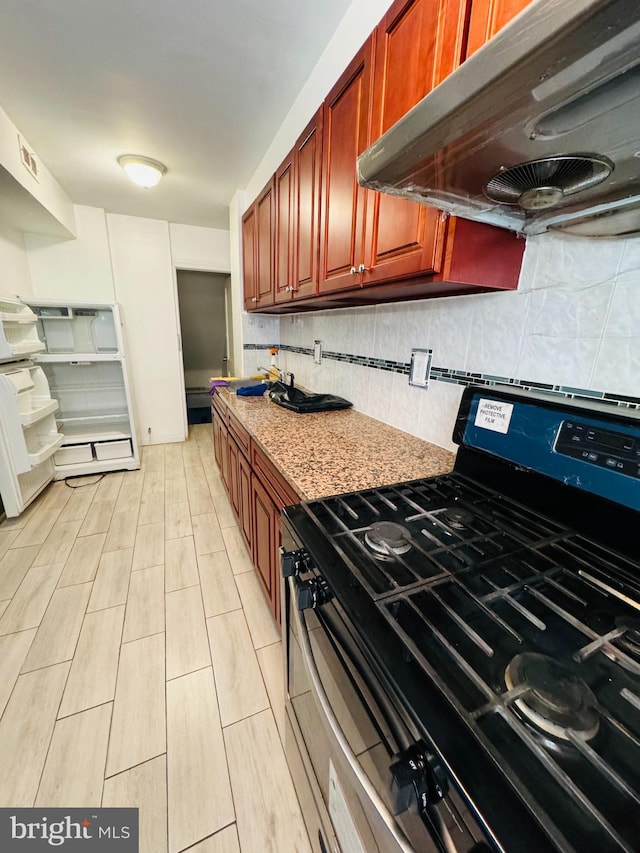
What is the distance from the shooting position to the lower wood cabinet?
4.20 ft

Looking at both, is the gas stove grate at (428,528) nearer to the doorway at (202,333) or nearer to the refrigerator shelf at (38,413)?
the refrigerator shelf at (38,413)

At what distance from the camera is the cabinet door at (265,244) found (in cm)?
202

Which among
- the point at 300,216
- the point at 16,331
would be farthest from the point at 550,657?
the point at 16,331

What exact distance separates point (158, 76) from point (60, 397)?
108 inches

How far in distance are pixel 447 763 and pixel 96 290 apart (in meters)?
4.24

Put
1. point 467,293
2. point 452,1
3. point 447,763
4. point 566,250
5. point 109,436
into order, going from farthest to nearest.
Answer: point 109,436 < point 467,293 < point 566,250 < point 452,1 < point 447,763

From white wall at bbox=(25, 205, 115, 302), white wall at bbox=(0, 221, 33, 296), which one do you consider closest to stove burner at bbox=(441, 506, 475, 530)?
white wall at bbox=(0, 221, 33, 296)

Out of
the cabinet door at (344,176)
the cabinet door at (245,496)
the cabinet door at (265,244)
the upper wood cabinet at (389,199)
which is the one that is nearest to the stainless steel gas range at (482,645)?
the upper wood cabinet at (389,199)

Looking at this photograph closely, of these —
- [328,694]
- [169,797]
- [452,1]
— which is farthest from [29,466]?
[452,1]

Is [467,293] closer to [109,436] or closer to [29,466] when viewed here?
[29,466]

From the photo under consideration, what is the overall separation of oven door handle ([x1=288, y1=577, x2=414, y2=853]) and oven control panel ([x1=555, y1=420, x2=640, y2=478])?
68cm

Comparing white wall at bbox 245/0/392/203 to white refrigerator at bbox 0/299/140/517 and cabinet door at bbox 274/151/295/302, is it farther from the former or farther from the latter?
white refrigerator at bbox 0/299/140/517

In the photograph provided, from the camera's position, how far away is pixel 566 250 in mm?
866

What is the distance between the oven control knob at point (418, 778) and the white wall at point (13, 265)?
11.8 feet
